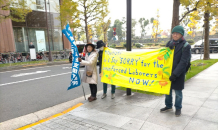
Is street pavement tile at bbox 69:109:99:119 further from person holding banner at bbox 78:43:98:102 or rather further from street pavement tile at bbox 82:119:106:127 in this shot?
person holding banner at bbox 78:43:98:102

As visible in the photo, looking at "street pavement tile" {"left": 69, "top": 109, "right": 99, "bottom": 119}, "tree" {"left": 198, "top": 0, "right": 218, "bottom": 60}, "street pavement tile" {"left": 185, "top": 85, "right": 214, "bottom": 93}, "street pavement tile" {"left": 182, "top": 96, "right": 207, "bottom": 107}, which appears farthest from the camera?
"tree" {"left": 198, "top": 0, "right": 218, "bottom": 60}

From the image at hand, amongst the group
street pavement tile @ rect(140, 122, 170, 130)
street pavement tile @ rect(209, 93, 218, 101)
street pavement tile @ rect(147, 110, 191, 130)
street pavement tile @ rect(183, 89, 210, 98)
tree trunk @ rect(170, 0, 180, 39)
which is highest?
tree trunk @ rect(170, 0, 180, 39)

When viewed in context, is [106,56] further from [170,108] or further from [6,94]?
[6,94]

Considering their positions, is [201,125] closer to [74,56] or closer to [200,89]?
[200,89]

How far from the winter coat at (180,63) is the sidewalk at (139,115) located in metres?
0.72

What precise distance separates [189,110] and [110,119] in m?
1.83

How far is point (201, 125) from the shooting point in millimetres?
2930

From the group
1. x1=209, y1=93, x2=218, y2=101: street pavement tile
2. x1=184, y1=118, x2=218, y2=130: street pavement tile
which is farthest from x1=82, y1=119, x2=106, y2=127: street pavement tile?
x1=209, y1=93, x2=218, y2=101: street pavement tile

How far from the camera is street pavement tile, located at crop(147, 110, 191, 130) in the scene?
9.86 feet

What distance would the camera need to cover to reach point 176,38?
329cm

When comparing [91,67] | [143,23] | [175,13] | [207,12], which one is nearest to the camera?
[91,67]

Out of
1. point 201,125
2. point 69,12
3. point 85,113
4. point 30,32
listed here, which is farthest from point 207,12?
point 30,32

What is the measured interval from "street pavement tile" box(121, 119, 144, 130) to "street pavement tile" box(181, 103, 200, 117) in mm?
1082

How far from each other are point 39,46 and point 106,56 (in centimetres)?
1968
